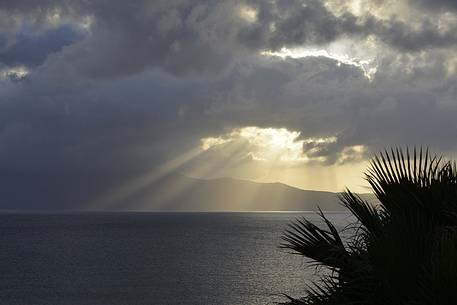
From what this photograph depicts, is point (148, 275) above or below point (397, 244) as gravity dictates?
below

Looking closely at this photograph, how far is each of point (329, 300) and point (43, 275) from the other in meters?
74.0

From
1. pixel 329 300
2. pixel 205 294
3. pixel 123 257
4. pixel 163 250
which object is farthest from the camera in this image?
pixel 163 250

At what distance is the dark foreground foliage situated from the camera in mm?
5313

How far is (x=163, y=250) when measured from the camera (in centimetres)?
11681

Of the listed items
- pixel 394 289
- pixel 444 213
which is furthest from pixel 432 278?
pixel 444 213

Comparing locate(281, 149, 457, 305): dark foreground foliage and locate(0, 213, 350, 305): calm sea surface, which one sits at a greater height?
locate(281, 149, 457, 305): dark foreground foliage

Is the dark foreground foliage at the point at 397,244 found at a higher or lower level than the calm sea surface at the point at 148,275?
higher

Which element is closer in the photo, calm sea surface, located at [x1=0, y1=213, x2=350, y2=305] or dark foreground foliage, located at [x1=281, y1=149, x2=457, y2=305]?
dark foreground foliage, located at [x1=281, y1=149, x2=457, y2=305]

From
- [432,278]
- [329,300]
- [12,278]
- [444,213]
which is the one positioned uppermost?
[444,213]

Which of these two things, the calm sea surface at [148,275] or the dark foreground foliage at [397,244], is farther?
the calm sea surface at [148,275]

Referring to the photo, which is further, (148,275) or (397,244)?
(148,275)

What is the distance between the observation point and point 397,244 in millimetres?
5617

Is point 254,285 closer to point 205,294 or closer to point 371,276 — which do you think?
point 205,294

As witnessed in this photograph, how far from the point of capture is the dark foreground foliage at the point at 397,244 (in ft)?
17.4
